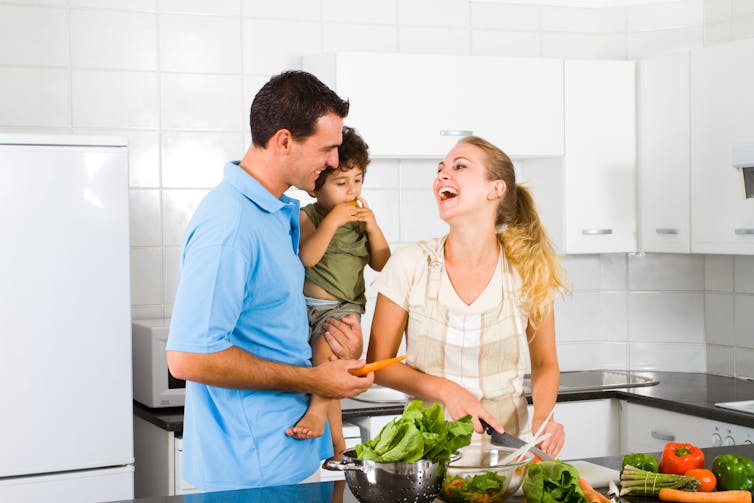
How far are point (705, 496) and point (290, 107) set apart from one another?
3.56ft

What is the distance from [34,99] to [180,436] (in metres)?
1.29

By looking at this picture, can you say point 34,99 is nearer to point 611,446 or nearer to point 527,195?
point 527,195

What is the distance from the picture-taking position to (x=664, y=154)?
3840mm

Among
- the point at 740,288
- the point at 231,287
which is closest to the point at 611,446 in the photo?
the point at 740,288

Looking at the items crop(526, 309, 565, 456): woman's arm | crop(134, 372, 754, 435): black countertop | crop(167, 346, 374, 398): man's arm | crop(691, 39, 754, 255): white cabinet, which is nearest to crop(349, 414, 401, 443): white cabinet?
crop(134, 372, 754, 435): black countertop

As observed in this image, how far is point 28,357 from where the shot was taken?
117 inches

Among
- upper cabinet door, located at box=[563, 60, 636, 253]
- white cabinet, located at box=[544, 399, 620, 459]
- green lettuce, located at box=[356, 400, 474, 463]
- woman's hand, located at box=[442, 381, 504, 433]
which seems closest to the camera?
green lettuce, located at box=[356, 400, 474, 463]

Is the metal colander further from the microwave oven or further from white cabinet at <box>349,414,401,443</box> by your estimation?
the microwave oven

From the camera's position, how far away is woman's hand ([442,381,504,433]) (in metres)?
2.14

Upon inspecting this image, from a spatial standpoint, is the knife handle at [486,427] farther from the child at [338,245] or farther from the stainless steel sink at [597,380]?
the stainless steel sink at [597,380]

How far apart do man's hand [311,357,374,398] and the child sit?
353 millimetres

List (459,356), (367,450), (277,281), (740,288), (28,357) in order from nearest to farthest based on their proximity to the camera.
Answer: (367,450)
(277,281)
(459,356)
(28,357)
(740,288)

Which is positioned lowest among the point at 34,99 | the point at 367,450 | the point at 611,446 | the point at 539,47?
the point at 611,446

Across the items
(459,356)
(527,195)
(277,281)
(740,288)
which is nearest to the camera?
(277,281)
